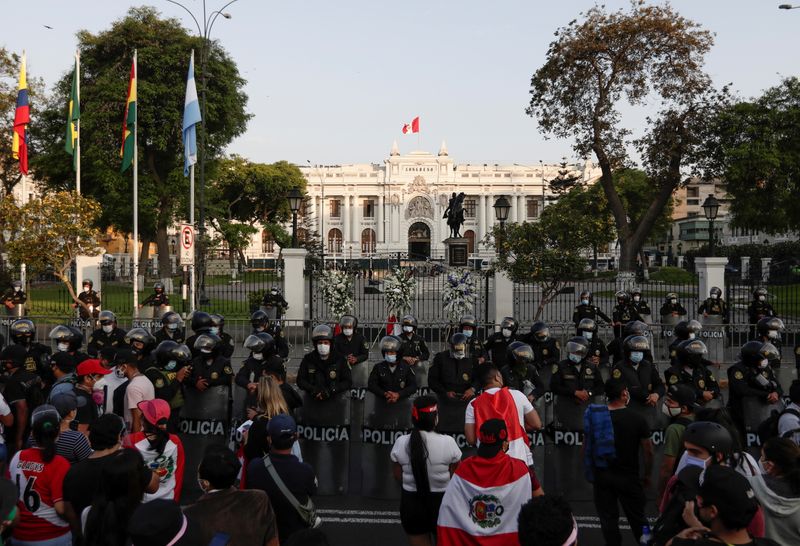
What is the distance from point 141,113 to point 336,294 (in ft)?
66.1

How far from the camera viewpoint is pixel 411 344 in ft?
33.2

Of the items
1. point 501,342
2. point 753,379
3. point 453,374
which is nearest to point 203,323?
point 453,374

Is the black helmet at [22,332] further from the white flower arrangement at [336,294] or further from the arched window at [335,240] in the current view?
the arched window at [335,240]

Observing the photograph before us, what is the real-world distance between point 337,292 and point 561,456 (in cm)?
1259

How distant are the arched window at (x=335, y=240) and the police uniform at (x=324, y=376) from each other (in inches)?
3076

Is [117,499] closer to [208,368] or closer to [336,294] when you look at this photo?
[208,368]

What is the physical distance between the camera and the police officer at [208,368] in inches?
313

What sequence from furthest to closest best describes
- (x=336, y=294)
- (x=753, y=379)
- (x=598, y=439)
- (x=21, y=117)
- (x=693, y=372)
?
(x=21, y=117)
(x=336, y=294)
(x=753, y=379)
(x=693, y=372)
(x=598, y=439)

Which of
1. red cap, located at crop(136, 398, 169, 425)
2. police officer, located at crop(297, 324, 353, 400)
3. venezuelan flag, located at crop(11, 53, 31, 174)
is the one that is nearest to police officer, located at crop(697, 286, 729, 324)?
police officer, located at crop(297, 324, 353, 400)

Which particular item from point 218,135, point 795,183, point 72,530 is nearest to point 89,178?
point 218,135

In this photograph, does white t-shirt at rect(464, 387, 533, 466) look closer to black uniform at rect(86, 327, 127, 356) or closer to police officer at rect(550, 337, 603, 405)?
police officer at rect(550, 337, 603, 405)

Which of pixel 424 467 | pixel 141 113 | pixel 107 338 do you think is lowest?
pixel 424 467

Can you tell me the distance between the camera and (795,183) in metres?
26.8

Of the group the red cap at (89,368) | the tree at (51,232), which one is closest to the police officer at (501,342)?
the red cap at (89,368)
